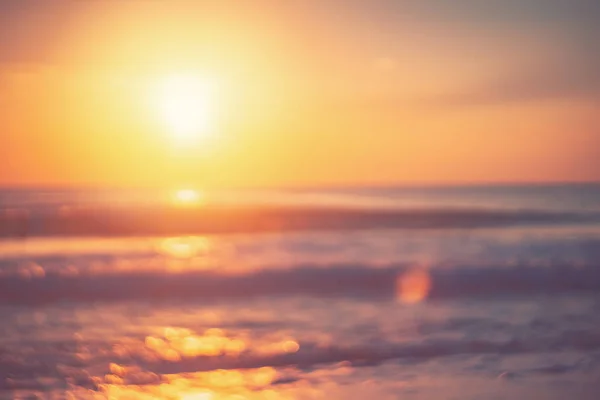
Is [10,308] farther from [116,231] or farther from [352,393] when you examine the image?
[116,231]

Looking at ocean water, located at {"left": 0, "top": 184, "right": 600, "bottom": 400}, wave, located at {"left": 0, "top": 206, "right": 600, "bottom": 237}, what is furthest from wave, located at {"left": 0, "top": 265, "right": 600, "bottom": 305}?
wave, located at {"left": 0, "top": 206, "right": 600, "bottom": 237}

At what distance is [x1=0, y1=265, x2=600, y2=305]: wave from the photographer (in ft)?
30.0

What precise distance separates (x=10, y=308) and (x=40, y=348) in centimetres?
228

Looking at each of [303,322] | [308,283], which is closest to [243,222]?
[308,283]

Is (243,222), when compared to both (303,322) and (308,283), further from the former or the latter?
(303,322)

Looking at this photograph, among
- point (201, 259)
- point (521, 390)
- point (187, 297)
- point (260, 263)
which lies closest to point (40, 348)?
point (187, 297)

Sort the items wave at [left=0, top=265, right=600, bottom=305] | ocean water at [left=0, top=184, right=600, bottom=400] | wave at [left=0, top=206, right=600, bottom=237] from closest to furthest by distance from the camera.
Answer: ocean water at [left=0, top=184, right=600, bottom=400] → wave at [left=0, top=265, right=600, bottom=305] → wave at [left=0, top=206, right=600, bottom=237]

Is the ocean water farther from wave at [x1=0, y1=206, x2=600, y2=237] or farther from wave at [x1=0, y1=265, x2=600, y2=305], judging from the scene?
wave at [x1=0, y1=206, x2=600, y2=237]

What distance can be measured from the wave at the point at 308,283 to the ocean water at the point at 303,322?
4 centimetres

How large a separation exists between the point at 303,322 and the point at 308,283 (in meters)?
2.75

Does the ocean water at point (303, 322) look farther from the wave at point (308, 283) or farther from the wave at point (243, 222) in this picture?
the wave at point (243, 222)

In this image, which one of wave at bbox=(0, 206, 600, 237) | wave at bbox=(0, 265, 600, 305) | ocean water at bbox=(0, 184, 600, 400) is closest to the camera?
ocean water at bbox=(0, 184, 600, 400)

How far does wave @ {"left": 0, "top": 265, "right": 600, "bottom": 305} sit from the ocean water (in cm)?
4

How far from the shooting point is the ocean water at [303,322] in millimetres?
5203
